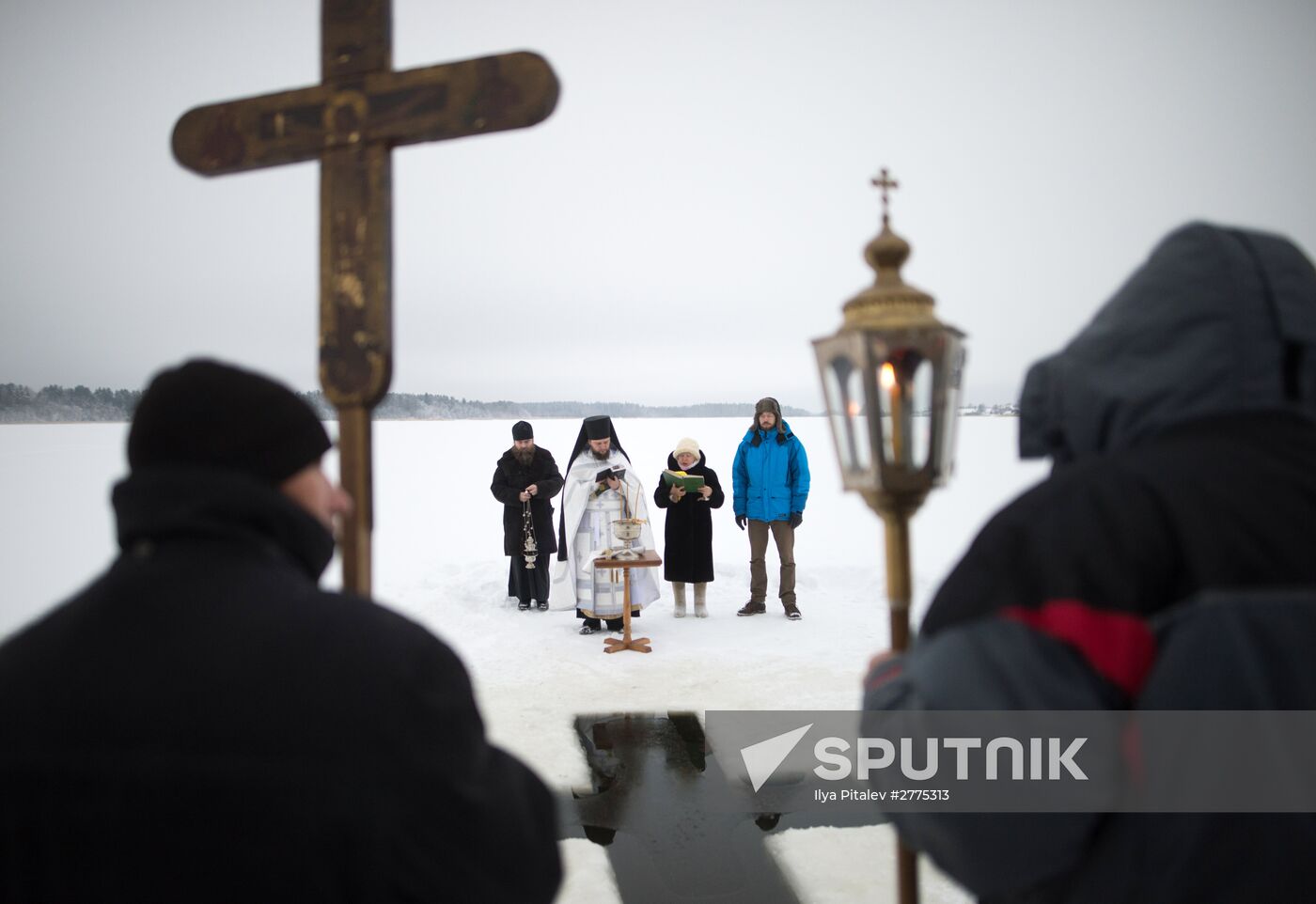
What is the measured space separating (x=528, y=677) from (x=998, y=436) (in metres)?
28.4

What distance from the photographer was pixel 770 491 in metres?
7.14

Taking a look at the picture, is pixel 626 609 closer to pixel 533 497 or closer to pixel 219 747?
pixel 533 497

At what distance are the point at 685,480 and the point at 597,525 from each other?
3.16 feet

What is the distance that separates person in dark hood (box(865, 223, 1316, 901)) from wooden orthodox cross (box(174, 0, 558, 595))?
1.37m

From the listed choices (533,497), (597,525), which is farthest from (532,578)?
(597,525)

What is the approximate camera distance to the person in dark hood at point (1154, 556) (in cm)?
95

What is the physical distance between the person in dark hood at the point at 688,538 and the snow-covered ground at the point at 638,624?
0.34 m

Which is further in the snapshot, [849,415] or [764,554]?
[764,554]

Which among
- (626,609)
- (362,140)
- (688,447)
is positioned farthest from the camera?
(688,447)

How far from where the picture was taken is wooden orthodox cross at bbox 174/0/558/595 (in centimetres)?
183

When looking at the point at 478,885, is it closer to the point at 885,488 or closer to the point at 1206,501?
the point at 885,488

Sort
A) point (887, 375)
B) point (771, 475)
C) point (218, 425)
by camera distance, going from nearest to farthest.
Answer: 1. point (218, 425)
2. point (887, 375)
3. point (771, 475)

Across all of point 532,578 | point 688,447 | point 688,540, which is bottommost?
point 532,578

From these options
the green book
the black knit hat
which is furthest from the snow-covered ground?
the black knit hat
